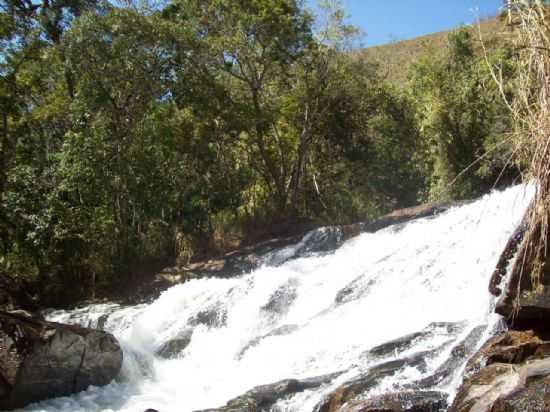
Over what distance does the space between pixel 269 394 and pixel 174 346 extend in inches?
167

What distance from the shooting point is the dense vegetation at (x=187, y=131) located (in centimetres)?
1561

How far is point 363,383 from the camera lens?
6.60m

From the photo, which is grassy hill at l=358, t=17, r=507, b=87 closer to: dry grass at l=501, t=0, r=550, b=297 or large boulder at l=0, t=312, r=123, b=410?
large boulder at l=0, t=312, r=123, b=410

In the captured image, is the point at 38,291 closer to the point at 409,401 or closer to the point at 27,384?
the point at 27,384

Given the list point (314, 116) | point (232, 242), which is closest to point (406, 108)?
point (314, 116)

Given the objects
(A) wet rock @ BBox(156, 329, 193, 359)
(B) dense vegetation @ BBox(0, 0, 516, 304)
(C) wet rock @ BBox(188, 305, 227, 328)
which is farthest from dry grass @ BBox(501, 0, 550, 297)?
(B) dense vegetation @ BBox(0, 0, 516, 304)

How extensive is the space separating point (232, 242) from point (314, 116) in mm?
5471

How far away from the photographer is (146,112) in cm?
1747

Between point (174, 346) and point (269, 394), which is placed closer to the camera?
point (269, 394)

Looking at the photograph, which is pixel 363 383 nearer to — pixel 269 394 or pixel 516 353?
pixel 269 394

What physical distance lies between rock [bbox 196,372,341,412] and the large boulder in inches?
111

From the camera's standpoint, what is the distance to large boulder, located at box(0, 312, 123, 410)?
27.3 ft

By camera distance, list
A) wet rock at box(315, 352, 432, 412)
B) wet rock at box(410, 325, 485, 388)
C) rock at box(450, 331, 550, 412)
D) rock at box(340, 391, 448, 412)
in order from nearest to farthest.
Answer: rock at box(450, 331, 550, 412) < rock at box(340, 391, 448, 412) < wet rock at box(410, 325, 485, 388) < wet rock at box(315, 352, 432, 412)

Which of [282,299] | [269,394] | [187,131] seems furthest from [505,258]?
[187,131]
